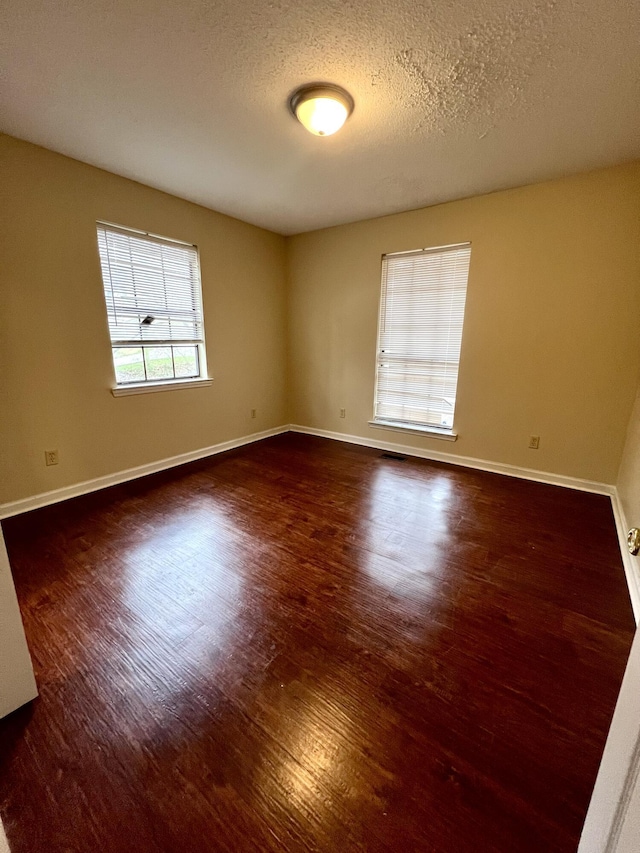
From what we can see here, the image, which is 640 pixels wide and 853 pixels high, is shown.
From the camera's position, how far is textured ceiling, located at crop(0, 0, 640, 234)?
1.37 m

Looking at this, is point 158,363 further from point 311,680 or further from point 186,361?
point 311,680

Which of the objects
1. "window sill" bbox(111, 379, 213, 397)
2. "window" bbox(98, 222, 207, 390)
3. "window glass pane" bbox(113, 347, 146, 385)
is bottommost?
"window sill" bbox(111, 379, 213, 397)

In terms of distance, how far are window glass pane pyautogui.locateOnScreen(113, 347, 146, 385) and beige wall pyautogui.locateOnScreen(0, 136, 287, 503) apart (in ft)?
0.35

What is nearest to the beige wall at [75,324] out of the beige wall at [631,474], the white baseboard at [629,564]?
the white baseboard at [629,564]

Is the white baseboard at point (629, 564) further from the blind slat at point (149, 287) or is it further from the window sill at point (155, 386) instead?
the blind slat at point (149, 287)

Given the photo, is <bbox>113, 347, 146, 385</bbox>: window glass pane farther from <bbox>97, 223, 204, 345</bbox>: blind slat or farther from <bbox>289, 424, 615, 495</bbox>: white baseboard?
<bbox>289, 424, 615, 495</bbox>: white baseboard

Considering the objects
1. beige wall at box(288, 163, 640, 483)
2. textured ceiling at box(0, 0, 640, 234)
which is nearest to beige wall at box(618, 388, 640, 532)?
beige wall at box(288, 163, 640, 483)

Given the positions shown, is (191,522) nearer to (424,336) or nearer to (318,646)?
(318,646)

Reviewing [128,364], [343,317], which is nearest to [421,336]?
[343,317]

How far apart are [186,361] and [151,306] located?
0.63 metres

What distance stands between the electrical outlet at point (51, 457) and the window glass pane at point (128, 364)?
76 centimetres

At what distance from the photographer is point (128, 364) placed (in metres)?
3.08

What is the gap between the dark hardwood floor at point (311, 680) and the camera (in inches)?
36.4

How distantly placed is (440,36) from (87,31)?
59.2 inches
